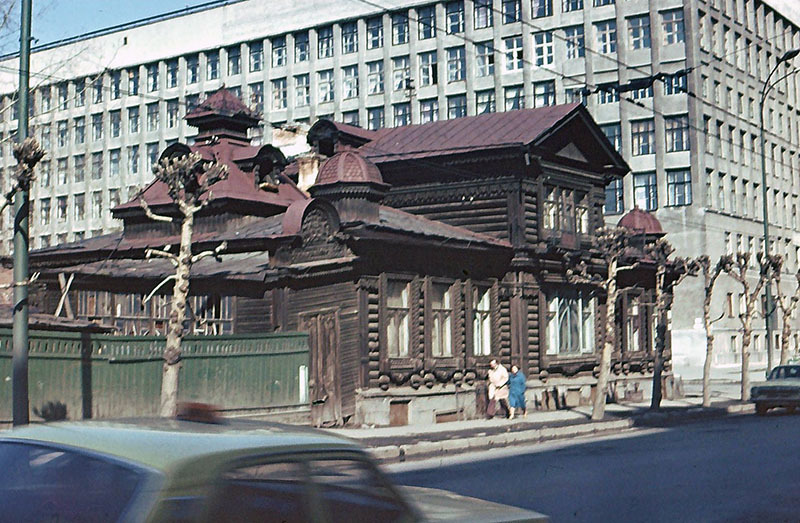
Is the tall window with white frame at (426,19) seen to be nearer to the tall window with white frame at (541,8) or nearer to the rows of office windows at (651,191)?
the tall window with white frame at (541,8)

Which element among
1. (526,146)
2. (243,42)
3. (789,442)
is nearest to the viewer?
(789,442)

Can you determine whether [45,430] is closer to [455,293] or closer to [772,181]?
[455,293]

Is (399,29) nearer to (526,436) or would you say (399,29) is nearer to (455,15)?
(455,15)

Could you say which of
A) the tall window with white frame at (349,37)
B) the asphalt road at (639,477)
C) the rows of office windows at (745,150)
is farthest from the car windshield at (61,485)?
the tall window with white frame at (349,37)

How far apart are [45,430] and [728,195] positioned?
68634 millimetres

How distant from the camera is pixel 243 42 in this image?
84.5 metres

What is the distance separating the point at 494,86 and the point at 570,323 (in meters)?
42.6

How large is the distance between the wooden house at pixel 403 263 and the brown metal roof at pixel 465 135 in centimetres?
10

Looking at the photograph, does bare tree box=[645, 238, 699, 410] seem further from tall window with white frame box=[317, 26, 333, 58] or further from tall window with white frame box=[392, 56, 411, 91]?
tall window with white frame box=[317, 26, 333, 58]

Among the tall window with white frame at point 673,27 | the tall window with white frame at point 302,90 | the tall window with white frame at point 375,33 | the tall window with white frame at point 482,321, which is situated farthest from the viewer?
the tall window with white frame at point 302,90

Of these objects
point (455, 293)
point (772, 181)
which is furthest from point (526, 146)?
point (772, 181)

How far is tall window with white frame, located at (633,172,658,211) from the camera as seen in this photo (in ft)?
225

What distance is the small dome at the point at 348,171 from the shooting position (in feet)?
88.4

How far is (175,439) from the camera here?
15.6ft
